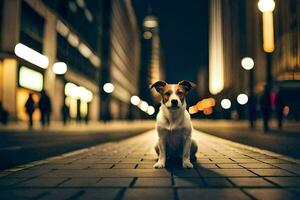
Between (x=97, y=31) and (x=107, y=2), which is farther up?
(x=107, y=2)

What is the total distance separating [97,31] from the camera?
59031mm

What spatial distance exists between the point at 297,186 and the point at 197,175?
1167 mm

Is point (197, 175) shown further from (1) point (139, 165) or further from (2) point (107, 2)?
(2) point (107, 2)

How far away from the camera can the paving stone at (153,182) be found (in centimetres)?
392

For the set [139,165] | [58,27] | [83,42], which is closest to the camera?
[139,165]

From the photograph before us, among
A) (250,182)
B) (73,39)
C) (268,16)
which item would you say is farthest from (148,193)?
(73,39)

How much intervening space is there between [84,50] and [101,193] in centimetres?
4604

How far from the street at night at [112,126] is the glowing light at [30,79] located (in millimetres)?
126

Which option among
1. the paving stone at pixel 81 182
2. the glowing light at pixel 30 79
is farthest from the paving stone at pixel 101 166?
the glowing light at pixel 30 79

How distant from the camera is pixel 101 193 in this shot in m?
3.50

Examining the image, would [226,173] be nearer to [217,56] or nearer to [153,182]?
[153,182]

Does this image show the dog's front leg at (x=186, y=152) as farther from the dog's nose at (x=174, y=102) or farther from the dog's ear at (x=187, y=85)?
the dog's ear at (x=187, y=85)

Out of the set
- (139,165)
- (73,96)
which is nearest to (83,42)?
(73,96)

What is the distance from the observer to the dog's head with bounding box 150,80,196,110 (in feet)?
15.6
